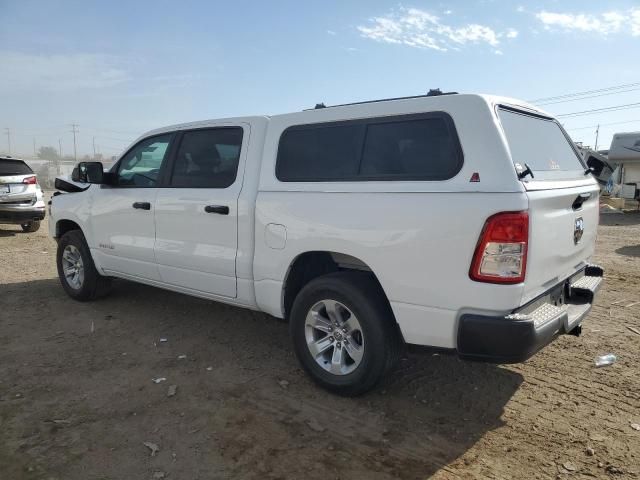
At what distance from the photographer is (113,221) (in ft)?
16.6

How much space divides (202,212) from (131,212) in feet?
3.71

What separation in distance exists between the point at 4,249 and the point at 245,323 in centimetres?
684

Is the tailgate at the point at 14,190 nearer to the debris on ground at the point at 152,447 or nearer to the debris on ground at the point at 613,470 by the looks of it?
the debris on ground at the point at 152,447

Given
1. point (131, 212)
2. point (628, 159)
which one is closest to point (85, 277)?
point (131, 212)

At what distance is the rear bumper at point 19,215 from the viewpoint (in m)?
10.3

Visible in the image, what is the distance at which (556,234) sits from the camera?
9.74ft

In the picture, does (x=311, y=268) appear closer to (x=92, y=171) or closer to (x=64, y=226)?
(x=92, y=171)

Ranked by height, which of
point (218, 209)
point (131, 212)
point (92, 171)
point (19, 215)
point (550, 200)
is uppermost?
point (92, 171)

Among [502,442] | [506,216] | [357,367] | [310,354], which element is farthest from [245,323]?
[506,216]

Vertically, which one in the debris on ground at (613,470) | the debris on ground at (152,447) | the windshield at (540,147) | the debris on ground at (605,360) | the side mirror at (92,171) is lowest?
the debris on ground at (152,447)

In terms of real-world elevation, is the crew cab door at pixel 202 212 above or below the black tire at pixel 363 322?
above

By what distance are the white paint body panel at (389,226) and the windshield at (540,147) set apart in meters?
0.12

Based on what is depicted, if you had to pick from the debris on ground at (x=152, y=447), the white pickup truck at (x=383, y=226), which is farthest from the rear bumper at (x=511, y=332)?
the debris on ground at (x=152, y=447)

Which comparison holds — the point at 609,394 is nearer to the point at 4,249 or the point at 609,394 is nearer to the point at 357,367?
the point at 357,367
